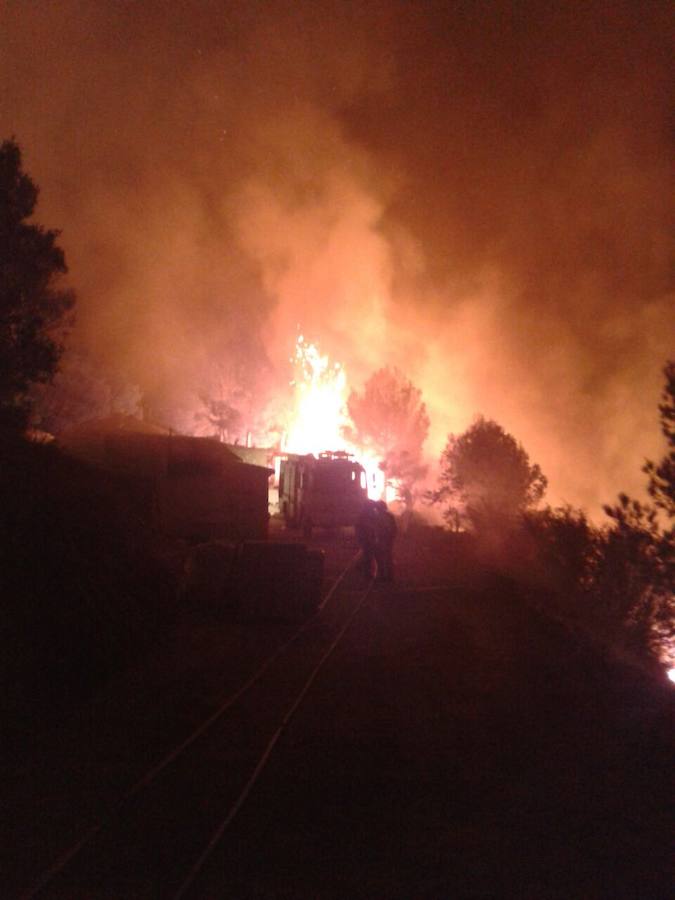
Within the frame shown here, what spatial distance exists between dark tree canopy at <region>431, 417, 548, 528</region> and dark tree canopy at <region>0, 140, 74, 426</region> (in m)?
25.8

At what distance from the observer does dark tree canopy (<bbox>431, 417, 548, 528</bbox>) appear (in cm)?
4384

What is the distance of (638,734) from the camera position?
8.54 meters

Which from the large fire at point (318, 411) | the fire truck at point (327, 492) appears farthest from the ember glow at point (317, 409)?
the fire truck at point (327, 492)

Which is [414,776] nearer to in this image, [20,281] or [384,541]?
[384,541]

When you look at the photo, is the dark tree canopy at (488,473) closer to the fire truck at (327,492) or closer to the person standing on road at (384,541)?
the fire truck at (327,492)

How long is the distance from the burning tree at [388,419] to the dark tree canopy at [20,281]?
39.7 metres

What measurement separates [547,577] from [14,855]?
65.6 feet

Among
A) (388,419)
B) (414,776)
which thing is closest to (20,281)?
(414,776)

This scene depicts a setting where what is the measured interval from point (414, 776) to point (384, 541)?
14.2 metres

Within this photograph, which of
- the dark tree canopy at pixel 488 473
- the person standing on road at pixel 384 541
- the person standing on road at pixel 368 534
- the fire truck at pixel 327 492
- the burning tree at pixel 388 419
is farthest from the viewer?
the burning tree at pixel 388 419

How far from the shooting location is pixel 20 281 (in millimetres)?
20219

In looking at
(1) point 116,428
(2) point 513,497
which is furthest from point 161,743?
(2) point 513,497

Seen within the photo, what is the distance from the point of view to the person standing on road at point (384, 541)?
21047 mm

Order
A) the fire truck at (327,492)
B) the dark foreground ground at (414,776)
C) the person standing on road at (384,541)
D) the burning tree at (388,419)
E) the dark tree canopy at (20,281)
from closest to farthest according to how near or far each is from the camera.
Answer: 1. the dark foreground ground at (414,776)
2. the dark tree canopy at (20,281)
3. the person standing on road at (384,541)
4. the fire truck at (327,492)
5. the burning tree at (388,419)
